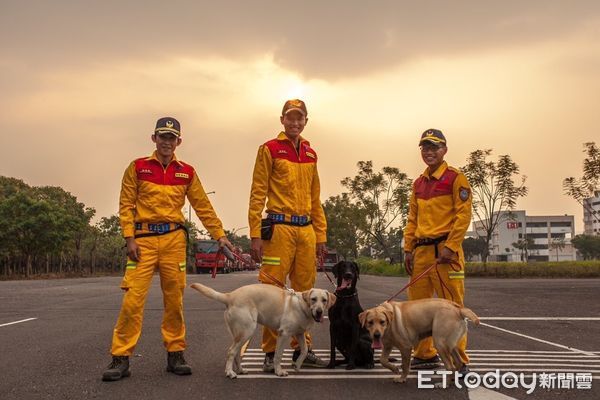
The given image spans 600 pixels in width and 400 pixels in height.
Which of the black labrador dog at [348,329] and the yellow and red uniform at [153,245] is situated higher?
the yellow and red uniform at [153,245]

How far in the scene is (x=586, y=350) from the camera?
629cm

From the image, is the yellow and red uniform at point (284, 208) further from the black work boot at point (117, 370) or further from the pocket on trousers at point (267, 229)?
the black work boot at point (117, 370)

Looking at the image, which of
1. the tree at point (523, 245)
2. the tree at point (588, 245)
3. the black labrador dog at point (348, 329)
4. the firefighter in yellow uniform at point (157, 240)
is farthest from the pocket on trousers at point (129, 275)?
the tree at point (588, 245)

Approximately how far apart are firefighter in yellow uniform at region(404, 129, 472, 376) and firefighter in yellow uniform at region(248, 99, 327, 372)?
1.10 m

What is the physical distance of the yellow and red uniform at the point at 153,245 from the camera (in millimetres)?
4910

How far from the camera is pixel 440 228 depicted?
5.34 metres

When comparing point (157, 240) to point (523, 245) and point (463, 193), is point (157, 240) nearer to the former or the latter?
point (463, 193)

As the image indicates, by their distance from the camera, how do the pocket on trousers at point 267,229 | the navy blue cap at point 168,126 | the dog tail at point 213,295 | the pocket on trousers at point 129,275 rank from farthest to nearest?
the pocket on trousers at point 267,229
the navy blue cap at point 168,126
the pocket on trousers at point 129,275
the dog tail at point 213,295

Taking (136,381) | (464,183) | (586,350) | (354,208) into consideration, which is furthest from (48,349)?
(354,208)

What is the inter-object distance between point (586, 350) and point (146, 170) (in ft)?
17.8

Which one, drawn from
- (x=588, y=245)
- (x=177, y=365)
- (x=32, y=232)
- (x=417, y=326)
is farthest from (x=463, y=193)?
(x=588, y=245)

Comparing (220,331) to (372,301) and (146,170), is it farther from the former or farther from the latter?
(372,301)

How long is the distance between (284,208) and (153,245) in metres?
1.33

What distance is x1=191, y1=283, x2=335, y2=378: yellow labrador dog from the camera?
4.74 m
